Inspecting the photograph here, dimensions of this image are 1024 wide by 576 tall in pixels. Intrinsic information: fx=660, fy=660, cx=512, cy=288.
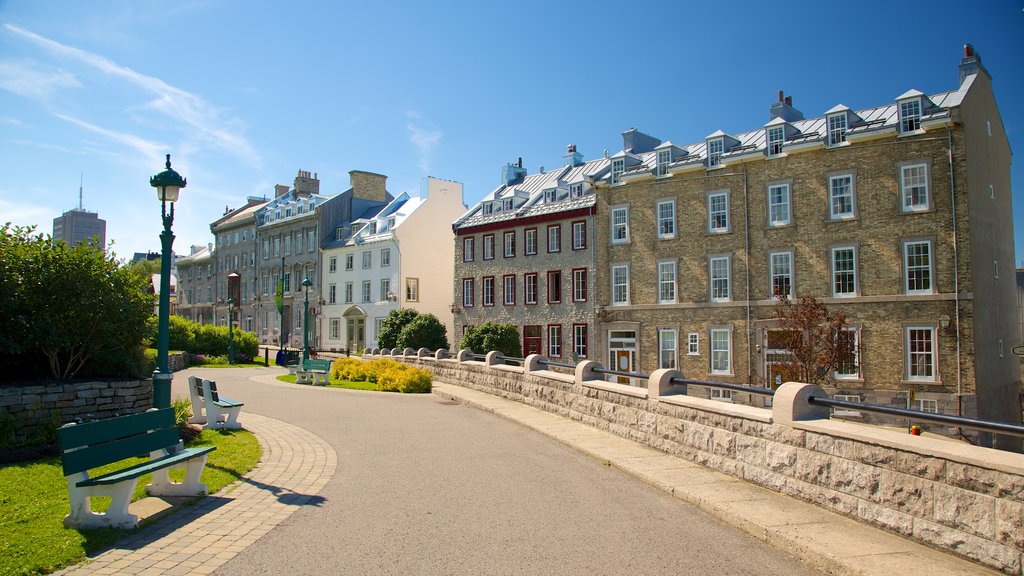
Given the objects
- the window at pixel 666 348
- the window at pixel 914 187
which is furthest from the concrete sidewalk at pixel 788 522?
the window at pixel 666 348

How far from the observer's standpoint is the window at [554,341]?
125 ft

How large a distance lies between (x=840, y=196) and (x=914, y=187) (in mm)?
2798

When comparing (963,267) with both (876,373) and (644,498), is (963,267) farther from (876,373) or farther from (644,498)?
(644,498)

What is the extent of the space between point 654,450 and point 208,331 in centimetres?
3398

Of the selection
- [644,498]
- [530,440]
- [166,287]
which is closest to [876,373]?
[530,440]

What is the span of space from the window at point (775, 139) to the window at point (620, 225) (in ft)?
25.8

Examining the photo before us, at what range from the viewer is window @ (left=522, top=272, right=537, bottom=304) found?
130 feet

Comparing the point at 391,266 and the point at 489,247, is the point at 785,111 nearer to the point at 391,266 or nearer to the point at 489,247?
the point at 489,247

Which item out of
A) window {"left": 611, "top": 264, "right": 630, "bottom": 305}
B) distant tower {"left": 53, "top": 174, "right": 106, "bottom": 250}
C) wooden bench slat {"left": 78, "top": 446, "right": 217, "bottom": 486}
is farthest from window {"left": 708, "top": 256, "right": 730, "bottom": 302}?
distant tower {"left": 53, "top": 174, "right": 106, "bottom": 250}

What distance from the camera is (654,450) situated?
10.3 metres

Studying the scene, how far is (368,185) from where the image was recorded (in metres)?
57.5

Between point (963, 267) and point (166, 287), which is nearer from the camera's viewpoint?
point (166, 287)

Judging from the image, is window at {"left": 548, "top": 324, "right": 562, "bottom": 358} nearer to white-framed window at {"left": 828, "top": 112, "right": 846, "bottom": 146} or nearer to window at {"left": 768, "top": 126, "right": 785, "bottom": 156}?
window at {"left": 768, "top": 126, "right": 785, "bottom": 156}

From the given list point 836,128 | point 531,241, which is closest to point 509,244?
point 531,241
